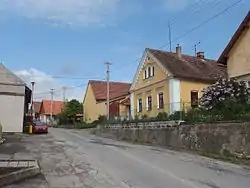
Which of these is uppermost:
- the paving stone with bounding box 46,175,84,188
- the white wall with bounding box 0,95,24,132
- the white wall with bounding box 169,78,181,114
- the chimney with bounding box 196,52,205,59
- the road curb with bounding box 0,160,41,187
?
the chimney with bounding box 196,52,205,59

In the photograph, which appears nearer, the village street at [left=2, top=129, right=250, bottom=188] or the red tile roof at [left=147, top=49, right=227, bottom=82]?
the village street at [left=2, top=129, right=250, bottom=188]

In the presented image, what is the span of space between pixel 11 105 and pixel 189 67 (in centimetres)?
1882

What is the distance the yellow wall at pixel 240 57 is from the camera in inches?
1086

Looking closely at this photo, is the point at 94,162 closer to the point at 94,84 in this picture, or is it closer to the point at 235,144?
the point at 235,144

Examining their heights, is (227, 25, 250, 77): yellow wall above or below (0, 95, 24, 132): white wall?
above

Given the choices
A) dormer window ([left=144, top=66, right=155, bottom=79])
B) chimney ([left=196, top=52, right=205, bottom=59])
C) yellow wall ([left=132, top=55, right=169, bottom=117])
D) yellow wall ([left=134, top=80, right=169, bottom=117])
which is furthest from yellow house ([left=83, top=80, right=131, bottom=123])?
chimney ([left=196, top=52, right=205, bottom=59])

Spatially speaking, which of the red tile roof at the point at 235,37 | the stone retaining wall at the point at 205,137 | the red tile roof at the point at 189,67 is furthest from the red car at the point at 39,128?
the red tile roof at the point at 235,37

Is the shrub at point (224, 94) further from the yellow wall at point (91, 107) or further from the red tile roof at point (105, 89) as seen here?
the red tile roof at point (105, 89)

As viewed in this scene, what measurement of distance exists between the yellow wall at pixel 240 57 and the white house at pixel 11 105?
1979 centimetres

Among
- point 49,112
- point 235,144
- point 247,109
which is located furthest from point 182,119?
point 49,112

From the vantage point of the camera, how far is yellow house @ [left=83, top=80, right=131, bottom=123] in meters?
63.7

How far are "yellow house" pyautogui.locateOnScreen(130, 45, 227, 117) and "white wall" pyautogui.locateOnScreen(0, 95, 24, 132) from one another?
1127cm

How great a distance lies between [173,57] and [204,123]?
22357mm

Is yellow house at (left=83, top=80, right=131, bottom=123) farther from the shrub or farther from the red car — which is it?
the shrub
